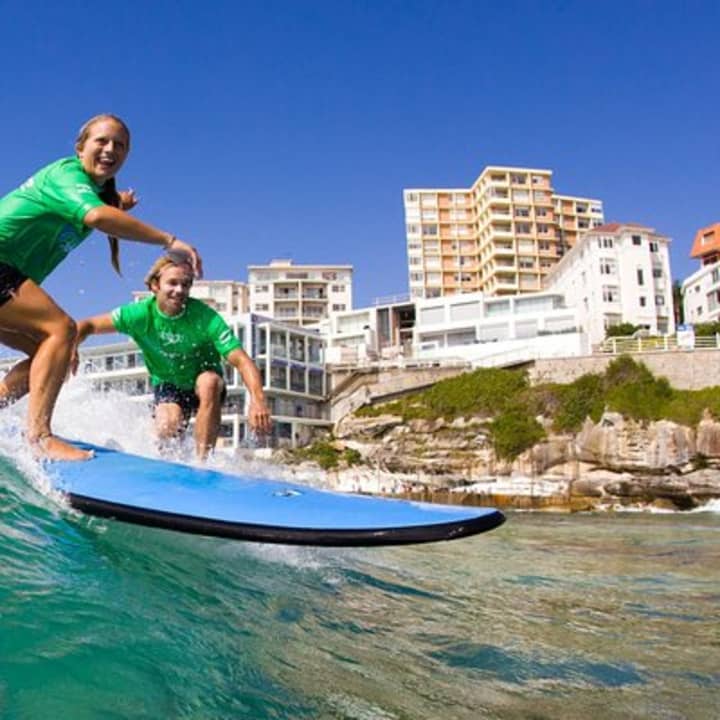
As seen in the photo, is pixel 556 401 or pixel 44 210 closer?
pixel 44 210

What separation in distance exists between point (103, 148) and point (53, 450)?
167 cm

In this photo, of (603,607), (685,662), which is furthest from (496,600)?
(685,662)

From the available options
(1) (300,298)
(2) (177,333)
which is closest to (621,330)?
(1) (300,298)

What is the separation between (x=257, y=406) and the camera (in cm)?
482

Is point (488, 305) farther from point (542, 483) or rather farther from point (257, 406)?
point (257, 406)

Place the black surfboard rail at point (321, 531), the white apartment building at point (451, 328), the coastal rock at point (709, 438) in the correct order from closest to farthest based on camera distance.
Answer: the black surfboard rail at point (321, 531), the coastal rock at point (709, 438), the white apartment building at point (451, 328)

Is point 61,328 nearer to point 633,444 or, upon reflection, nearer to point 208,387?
point 208,387

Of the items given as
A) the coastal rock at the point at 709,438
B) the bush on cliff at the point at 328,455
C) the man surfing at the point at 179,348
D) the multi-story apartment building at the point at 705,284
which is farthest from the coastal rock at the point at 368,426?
the man surfing at the point at 179,348

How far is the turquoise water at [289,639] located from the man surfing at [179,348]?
1.60m

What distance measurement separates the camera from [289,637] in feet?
9.95

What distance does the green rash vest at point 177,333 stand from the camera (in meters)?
5.42

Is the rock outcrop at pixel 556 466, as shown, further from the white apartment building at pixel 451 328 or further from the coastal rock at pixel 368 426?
the white apartment building at pixel 451 328

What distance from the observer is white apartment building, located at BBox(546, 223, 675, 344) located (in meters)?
55.3

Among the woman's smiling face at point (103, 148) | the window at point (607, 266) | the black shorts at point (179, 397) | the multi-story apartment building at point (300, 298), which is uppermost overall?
the multi-story apartment building at point (300, 298)
